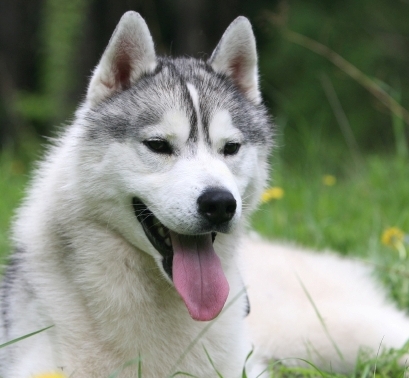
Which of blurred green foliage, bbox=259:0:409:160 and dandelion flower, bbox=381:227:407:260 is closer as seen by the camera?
dandelion flower, bbox=381:227:407:260

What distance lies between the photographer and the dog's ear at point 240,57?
3.00m

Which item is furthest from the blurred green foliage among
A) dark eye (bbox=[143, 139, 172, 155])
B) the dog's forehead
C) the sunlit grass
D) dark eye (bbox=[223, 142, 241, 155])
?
dark eye (bbox=[143, 139, 172, 155])

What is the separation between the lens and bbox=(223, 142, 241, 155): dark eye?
109 inches

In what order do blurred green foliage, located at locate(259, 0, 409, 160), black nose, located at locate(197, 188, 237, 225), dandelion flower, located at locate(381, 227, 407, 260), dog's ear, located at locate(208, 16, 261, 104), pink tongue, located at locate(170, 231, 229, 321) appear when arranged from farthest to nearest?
blurred green foliage, located at locate(259, 0, 409, 160), dandelion flower, located at locate(381, 227, 407, 260), dog's ear, located at locate(208, 16, 261, 104), pink tongue, located at locate(170, 231, 229, 321), black nose, located at locate(197, 188, 237, 225)

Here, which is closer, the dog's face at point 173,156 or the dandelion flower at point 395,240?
the dog's face at point 173,156

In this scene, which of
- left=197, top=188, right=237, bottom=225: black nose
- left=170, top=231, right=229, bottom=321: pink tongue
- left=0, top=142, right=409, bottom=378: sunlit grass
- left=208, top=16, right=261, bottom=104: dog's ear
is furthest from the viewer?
left=0, top=142, right=409, bottom=378: sunlit grass

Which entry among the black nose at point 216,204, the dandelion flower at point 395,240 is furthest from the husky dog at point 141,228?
the dandelion flower at point 395,240

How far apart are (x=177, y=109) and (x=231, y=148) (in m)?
0.28

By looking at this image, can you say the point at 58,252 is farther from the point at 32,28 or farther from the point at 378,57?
the point at 32,28

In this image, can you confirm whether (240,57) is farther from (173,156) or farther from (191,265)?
(191,265)

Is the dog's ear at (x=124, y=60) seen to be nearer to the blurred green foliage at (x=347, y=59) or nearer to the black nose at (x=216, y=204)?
the black nose at (x=216, y=204)

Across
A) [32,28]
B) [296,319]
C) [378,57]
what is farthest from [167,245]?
[32,28]

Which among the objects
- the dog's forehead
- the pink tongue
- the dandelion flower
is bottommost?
the dandelion flower

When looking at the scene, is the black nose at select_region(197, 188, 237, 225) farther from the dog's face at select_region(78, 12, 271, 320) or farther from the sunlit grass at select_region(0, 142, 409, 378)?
the sunlit grass at select_region(0, 142, 409, 378)
